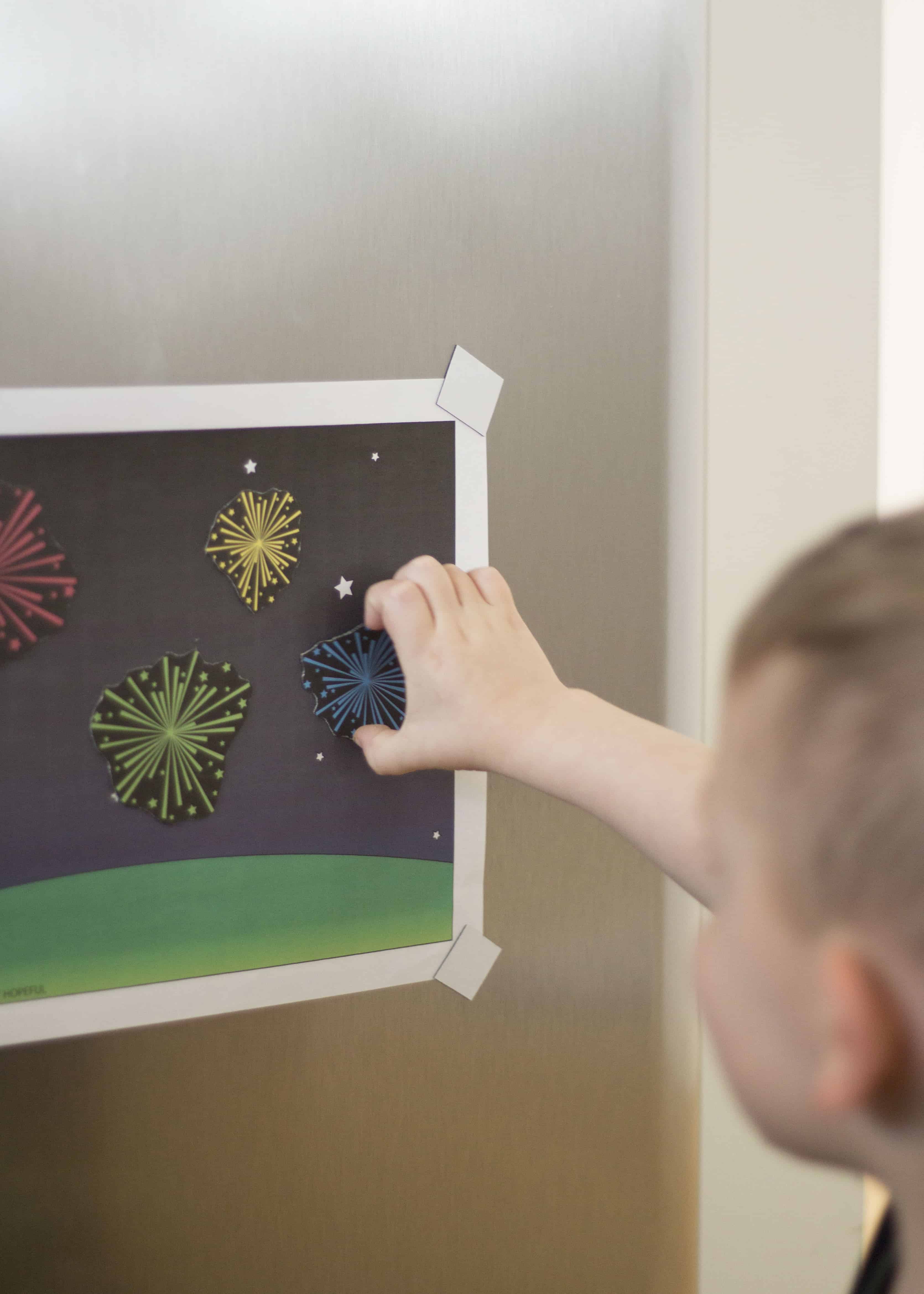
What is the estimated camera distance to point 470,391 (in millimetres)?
482

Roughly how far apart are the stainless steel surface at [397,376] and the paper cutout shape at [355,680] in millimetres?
70

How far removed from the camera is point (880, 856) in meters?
0.22

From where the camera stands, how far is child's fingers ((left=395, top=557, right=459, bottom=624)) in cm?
48

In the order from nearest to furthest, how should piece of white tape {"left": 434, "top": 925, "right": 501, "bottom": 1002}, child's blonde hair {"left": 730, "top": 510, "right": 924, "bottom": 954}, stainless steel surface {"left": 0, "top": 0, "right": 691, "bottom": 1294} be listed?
1. child's blonde hair {"left": 730, "top": 510, "right": 924, "bottom": 954}
2. stainless steel surface {"left": 0, "top": 0, "right": 691, "bottom": 1294}
3. piece of white tape {"left": 434, "top": 925, "right": 501, "bottom": 1002}

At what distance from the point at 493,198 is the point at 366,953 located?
347 mm

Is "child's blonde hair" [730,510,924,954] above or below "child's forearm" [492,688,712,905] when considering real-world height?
above

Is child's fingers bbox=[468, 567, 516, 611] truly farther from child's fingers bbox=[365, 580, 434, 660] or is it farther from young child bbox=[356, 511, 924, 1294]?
young child bbox=[356, 511, 924, 1294]

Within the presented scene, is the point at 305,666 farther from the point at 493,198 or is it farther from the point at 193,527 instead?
the point at 493,198

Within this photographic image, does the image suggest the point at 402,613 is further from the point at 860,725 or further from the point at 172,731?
the point at 860,725

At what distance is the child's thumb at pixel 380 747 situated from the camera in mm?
480

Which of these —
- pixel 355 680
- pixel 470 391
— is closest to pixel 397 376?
pixel 470 391

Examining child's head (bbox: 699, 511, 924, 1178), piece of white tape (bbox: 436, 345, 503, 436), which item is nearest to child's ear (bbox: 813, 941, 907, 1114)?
child's head (bbox: 699, 511, 924, 1178)

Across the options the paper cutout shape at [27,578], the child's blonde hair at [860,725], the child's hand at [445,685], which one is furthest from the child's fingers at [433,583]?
the child's blonde hair at [860,725]

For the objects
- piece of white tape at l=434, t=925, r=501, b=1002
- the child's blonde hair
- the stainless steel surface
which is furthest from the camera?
piece of white tape at l=434, t=925, r=501, b=1002
